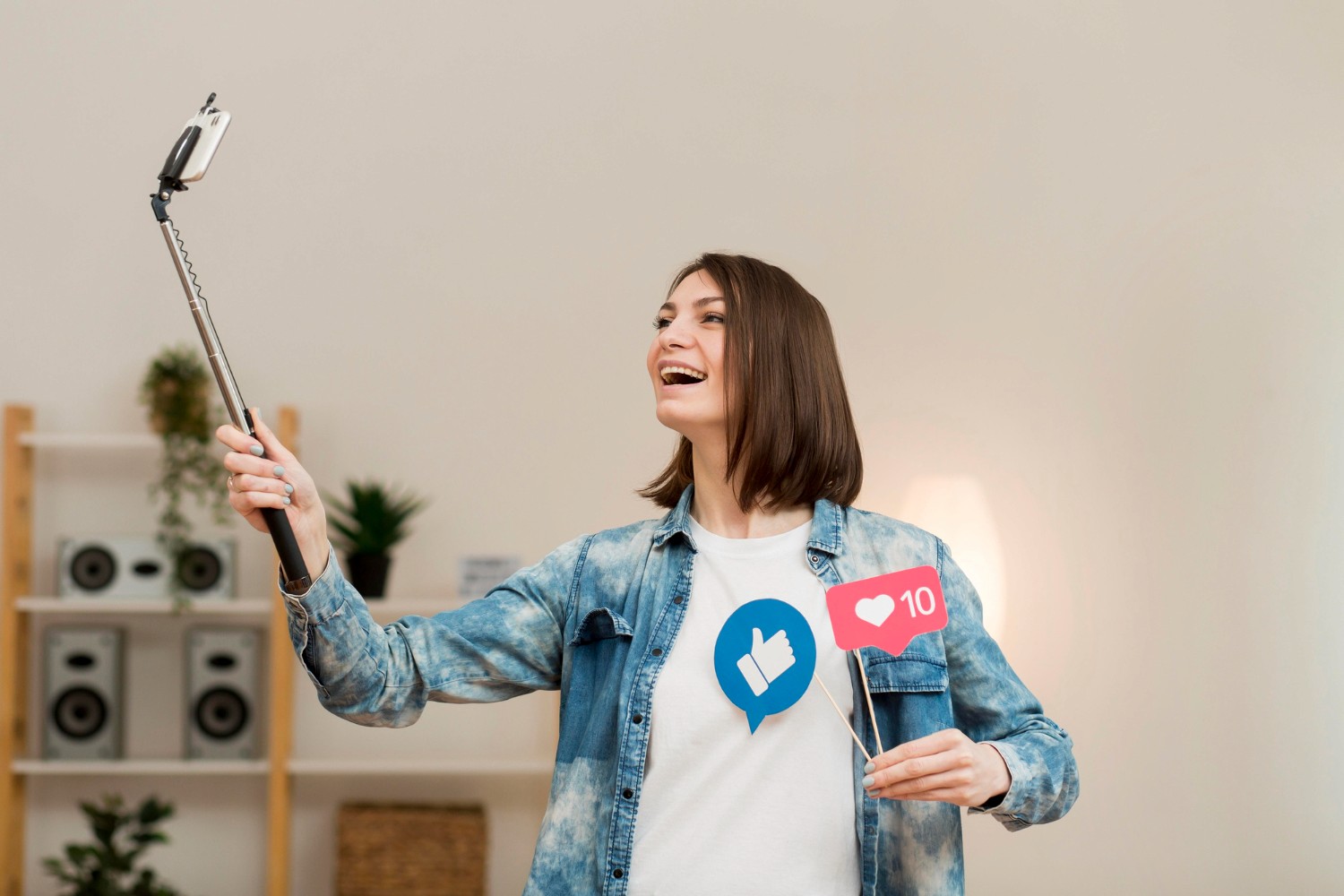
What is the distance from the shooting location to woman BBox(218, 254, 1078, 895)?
116 cm

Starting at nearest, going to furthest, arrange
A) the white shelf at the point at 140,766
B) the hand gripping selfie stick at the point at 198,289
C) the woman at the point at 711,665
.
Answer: the hand gripping selfie stick at the point at 198,289 < the woman at the point at 711,665 < the white shelf at the point at 140,766

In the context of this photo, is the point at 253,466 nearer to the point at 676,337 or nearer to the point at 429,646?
the point at 429,646

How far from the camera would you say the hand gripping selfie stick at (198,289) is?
1.04 metres

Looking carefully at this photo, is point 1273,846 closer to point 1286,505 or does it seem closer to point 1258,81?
point 1286,505

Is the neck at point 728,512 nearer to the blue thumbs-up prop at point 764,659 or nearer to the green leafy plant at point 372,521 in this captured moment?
the blue thumbs-up prop at point 764,659

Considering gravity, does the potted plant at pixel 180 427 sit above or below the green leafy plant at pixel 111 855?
above

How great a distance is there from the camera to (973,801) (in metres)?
1.12

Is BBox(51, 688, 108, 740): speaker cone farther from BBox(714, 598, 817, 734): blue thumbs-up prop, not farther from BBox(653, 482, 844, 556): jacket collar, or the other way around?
BBox(714, 598, 817, 734): blue thumbs-up prop

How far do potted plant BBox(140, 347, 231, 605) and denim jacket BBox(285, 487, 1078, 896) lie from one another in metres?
2.43

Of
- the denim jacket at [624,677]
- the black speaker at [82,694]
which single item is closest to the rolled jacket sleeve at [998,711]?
the denim jacket at [624,677]

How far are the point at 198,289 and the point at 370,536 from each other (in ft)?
8.25

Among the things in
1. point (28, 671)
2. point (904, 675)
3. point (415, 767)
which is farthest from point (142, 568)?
point (904, 675)

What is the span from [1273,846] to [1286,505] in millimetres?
1129

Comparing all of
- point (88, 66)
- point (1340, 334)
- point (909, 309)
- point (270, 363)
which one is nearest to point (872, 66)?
point (909, 309)
